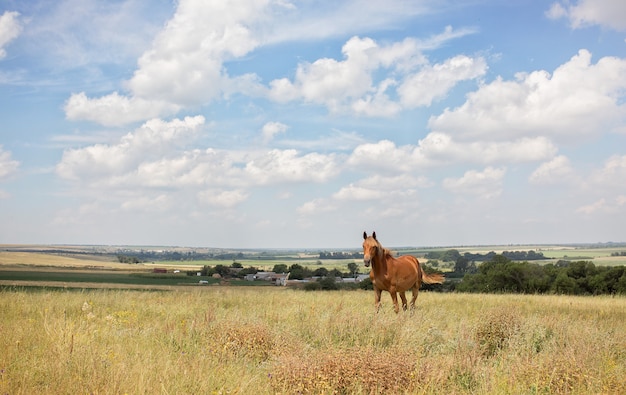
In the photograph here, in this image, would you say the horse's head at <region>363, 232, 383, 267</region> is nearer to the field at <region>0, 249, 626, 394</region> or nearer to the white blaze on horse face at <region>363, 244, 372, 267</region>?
the white blaze on horse face at <region>363, 244, 372, 267</region>

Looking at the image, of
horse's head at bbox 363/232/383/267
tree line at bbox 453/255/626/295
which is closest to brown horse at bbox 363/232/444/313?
horse's head at bbox 363/232/383/267

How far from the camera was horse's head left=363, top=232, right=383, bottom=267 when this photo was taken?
560 inches

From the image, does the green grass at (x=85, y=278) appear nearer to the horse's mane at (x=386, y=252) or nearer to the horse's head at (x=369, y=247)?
the horse's mane at (x=386, y=252)

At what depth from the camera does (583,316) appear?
17.4 meters

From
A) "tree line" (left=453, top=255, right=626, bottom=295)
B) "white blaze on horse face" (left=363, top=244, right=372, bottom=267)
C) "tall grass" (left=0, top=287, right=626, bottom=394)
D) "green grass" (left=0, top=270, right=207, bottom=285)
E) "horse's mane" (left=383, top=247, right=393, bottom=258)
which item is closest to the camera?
"tall grass" (left=0, top=287, right=626, bottom=394)

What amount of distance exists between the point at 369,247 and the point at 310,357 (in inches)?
255

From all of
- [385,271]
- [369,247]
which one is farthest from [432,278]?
[369,247]

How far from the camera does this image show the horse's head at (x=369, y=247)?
14.2 m

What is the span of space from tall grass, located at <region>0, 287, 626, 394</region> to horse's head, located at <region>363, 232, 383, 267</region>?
218 cm

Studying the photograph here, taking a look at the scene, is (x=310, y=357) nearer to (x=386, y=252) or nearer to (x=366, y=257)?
(x=366, y=257)

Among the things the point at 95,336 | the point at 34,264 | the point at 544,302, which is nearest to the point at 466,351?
the point at 95,336

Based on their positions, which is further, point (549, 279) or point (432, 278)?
point (549, 279)

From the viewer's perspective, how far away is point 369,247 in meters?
14.4

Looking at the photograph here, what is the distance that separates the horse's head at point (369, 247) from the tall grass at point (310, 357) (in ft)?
7.16
